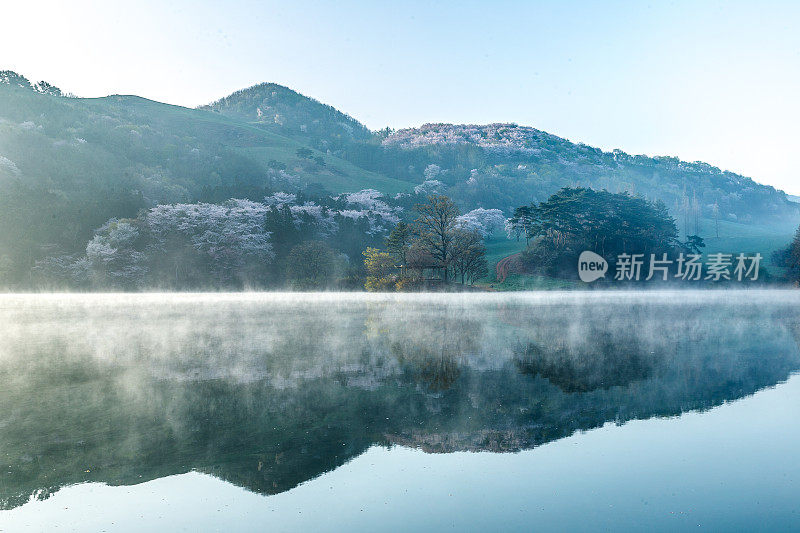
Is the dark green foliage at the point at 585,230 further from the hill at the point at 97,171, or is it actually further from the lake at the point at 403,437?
the lake at the point at 403,437

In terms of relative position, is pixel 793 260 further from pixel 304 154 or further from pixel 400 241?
pixel 304 154

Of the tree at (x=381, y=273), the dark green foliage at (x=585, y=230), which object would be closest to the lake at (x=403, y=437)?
the tree at (x=381, y=273)

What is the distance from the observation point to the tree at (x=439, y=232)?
3083 inches

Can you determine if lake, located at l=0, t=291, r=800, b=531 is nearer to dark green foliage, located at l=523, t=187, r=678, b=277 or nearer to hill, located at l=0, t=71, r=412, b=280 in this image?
dark green foliage, located at l=523, t=187, r=678, b=277

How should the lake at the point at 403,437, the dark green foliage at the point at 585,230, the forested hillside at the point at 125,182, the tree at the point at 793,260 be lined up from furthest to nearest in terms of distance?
the dark green foliage at the point at 585,230 → the forested hillside at the point at 125,182 → the tree at the point at 793,260 → the lake at the point at 403,437

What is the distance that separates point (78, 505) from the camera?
28.7ft

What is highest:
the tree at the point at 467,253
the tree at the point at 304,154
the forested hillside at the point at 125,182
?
the tree at the point at 304,154

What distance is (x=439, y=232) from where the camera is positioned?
79.1 metres

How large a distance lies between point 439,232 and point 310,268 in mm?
20669

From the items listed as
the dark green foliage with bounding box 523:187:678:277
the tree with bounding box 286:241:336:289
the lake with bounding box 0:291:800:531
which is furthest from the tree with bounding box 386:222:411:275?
the lake with bounding box 0:291:800:531

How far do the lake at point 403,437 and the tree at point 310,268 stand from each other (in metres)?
61.3

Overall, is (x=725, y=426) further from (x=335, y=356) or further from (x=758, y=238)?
(x=758, y=238)

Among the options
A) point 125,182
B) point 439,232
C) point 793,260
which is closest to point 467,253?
point 439,232

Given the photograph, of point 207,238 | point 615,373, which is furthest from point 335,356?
point 207,238
